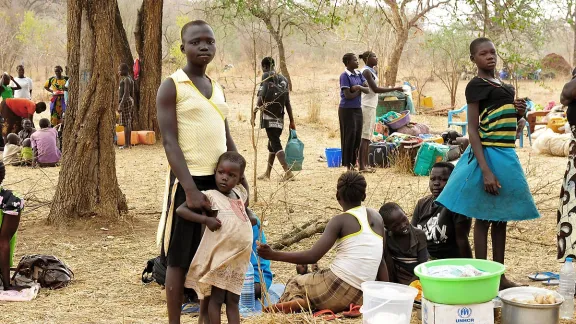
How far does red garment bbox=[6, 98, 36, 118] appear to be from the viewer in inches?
474

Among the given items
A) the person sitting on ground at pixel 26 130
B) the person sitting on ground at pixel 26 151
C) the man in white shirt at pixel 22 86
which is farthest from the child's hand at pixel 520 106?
the man in white shirt at pixel 22 86

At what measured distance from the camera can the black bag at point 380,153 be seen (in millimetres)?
9871

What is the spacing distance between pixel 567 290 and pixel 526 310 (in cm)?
62

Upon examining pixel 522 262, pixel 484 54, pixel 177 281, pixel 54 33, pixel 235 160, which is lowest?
pixel 522 262

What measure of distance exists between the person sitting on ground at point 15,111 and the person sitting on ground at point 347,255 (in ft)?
31.2

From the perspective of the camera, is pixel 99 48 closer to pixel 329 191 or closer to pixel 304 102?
pixel 329 191

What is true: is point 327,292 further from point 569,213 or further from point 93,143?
point 93,143

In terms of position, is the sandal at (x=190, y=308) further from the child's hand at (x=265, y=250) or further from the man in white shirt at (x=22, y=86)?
the man in white shirt at (x=22, y=86)

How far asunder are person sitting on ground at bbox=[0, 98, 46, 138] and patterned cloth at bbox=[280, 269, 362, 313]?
944 cm

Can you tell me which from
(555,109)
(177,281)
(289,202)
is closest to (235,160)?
(177,281)

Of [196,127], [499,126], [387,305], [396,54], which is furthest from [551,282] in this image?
[396,54]

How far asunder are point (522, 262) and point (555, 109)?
9.76 m

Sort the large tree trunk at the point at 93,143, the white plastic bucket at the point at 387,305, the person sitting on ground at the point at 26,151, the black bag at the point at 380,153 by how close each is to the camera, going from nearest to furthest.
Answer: the white plastic bucket at the point at 387,305 < the large tree trunk at the point at 93,143 < the black bag at the point at 380,153 < the person sitting on ground at the point at 26,151

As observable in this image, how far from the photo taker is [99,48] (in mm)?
6188
